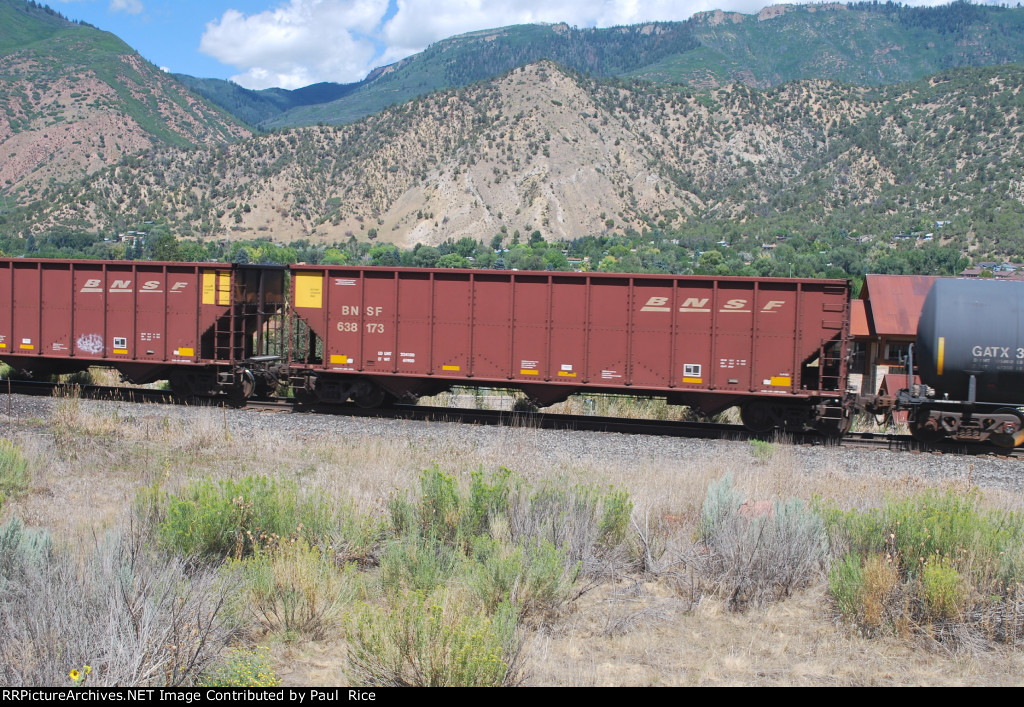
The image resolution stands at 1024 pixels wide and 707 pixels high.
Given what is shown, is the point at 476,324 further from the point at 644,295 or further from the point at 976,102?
the point at 976,102

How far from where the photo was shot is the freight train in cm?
1495

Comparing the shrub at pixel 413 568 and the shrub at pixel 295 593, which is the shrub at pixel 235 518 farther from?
the shrub at pixel 413 568

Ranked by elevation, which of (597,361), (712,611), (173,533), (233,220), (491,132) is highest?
(491,132)

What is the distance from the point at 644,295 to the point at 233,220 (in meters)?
88.9

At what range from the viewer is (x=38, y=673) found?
14.9 ft

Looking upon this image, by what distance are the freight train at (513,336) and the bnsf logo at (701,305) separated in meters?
0.03

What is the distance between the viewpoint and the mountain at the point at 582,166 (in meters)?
89.1

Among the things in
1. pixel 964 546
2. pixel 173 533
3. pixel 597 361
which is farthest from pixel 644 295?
pixel 173 533

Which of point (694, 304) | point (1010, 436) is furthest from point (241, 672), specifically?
point (1010, 436)

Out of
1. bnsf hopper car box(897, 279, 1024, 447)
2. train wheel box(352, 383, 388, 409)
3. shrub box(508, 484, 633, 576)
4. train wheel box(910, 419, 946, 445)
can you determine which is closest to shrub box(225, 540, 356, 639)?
shrub box(508, 484, 633, 576)

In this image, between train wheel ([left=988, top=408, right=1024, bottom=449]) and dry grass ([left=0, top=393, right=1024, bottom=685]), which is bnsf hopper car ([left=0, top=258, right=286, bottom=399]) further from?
train wheel ([left=988, top=408, right=1024, bottom=449])

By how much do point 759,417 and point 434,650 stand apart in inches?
507

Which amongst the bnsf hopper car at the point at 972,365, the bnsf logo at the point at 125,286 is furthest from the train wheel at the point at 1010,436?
the bnsf logo at the point at 125,286

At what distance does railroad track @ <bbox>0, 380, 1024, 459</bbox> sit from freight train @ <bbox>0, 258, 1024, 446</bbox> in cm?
34
